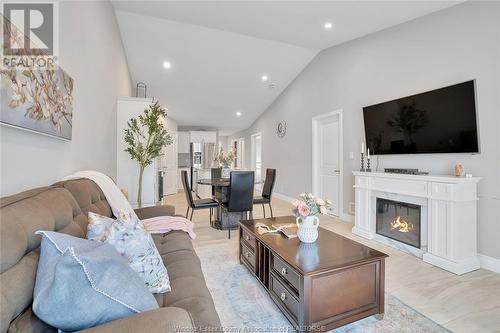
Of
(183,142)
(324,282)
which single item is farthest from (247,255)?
(183,142)

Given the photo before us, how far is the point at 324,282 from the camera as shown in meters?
1.43

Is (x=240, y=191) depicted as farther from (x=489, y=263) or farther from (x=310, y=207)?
(x=489, y=263)

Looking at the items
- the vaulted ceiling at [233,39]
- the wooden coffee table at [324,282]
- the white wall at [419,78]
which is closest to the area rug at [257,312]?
the wooden coffee table at [324,282]

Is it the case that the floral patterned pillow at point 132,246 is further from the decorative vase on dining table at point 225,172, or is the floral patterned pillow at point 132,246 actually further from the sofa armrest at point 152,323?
the decorative vase on dining table at point 225,172

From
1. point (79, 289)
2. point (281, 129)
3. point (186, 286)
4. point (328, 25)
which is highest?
point (328, 25)

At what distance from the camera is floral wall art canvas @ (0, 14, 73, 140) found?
121 centimetres

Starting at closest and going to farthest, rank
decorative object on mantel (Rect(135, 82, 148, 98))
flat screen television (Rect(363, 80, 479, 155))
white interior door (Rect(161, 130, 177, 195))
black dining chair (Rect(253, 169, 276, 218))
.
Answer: flat screen television (Rect(363, 80, 479, 155))
black dining chair (Rect(253, 169, 276, 218))
decorative object on mantel (Rect(135, 82, 148, 98))
white interior door (Rect(161, 130, 177, 195))

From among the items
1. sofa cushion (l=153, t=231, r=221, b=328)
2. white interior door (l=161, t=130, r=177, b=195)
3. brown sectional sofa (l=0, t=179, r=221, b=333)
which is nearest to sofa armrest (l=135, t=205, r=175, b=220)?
sofa cushion (l=153, t=231, r=221, b=328)

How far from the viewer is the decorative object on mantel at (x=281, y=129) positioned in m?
6.25

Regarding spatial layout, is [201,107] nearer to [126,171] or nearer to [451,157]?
[126,171]

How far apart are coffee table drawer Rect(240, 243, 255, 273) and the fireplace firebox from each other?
2022mm

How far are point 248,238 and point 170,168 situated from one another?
5719mm

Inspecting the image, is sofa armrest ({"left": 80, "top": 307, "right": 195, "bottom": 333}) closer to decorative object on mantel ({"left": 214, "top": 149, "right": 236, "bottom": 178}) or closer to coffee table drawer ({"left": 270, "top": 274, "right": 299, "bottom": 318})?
coffee table drawer ({"left": 270, "top": 274, "right": 299, "bottom": 318})
